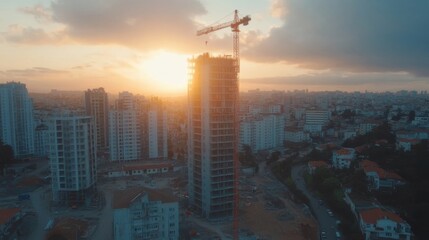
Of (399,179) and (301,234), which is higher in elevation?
(399,179)

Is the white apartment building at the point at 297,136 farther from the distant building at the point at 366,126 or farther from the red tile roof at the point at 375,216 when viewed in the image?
the red tile roof at the point at 375,216

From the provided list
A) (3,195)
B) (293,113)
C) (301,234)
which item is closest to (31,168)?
(3,195)

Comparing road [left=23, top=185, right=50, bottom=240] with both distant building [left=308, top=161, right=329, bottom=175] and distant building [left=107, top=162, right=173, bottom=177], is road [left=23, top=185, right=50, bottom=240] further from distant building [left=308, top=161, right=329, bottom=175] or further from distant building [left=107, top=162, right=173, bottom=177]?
distant building [left=308, top=161, right=329, bottom=175]

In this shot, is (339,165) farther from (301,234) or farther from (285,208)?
(301,234)

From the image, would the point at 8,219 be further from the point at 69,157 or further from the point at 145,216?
the point at 145,216

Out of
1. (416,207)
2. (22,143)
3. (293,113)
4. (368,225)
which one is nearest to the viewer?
(368,225)

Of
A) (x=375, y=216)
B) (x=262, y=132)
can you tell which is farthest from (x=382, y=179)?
(x=262, y=132)

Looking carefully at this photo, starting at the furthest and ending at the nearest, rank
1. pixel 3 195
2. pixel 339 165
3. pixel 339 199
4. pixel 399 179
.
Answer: pixel 339 165, pixel 3 195, pixel 399 179, pixel 339 199

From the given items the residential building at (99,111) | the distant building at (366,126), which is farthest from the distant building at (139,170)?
the distant building at (366,126)
